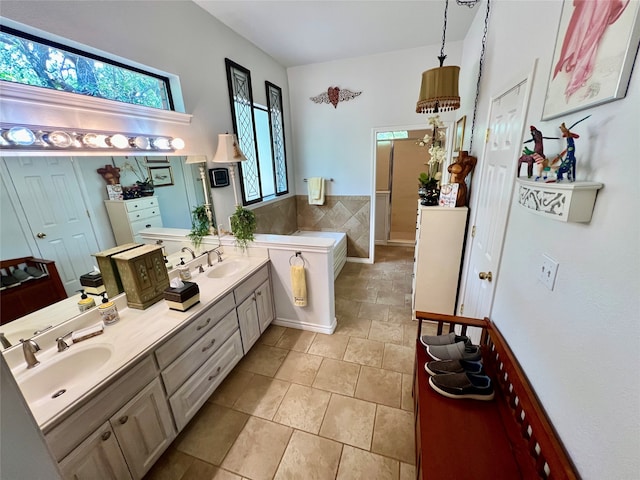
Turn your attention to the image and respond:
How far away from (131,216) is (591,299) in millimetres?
2380

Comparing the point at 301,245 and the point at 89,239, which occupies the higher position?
the point at 89,239

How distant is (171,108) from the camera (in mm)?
2203

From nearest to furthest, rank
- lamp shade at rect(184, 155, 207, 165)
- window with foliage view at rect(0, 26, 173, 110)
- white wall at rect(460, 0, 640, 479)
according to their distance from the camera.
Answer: white wall at rect(460, 0, 640, 479), window with foliage view at rect(0, 26, 173, 110), lamp shade at rect(184, 155, 207, 165)

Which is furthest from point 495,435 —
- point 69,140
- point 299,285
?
point 69,140

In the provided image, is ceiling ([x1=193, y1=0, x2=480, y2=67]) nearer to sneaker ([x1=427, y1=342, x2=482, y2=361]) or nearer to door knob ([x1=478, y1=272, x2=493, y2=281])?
door knob ([x1=478, y1=272, x2=493, y2=281])

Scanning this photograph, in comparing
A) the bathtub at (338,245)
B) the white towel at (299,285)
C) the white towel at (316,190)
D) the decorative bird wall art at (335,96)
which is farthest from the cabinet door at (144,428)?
the decorative bird wall art at (335,96)

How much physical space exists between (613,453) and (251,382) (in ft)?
6.61

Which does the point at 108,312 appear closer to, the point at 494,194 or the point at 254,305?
the point at 254,305

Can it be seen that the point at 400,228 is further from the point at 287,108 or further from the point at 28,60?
the point at 28,60

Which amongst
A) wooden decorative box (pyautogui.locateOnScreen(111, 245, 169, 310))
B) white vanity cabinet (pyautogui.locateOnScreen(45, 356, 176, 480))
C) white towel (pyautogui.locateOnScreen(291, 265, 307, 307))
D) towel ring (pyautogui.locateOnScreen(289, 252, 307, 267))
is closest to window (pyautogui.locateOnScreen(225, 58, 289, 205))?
towel ring (pyautogui.locateOnScreen(289, 252, 307, 267))

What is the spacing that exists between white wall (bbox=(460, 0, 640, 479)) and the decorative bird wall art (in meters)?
2.73

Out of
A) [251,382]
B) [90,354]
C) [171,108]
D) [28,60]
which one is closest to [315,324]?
[251,382]

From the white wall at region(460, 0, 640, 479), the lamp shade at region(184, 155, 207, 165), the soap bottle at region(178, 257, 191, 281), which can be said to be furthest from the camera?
the lamp shade at region(184, 155, 207, 165)

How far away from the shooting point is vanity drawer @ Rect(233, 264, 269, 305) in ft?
6.86
